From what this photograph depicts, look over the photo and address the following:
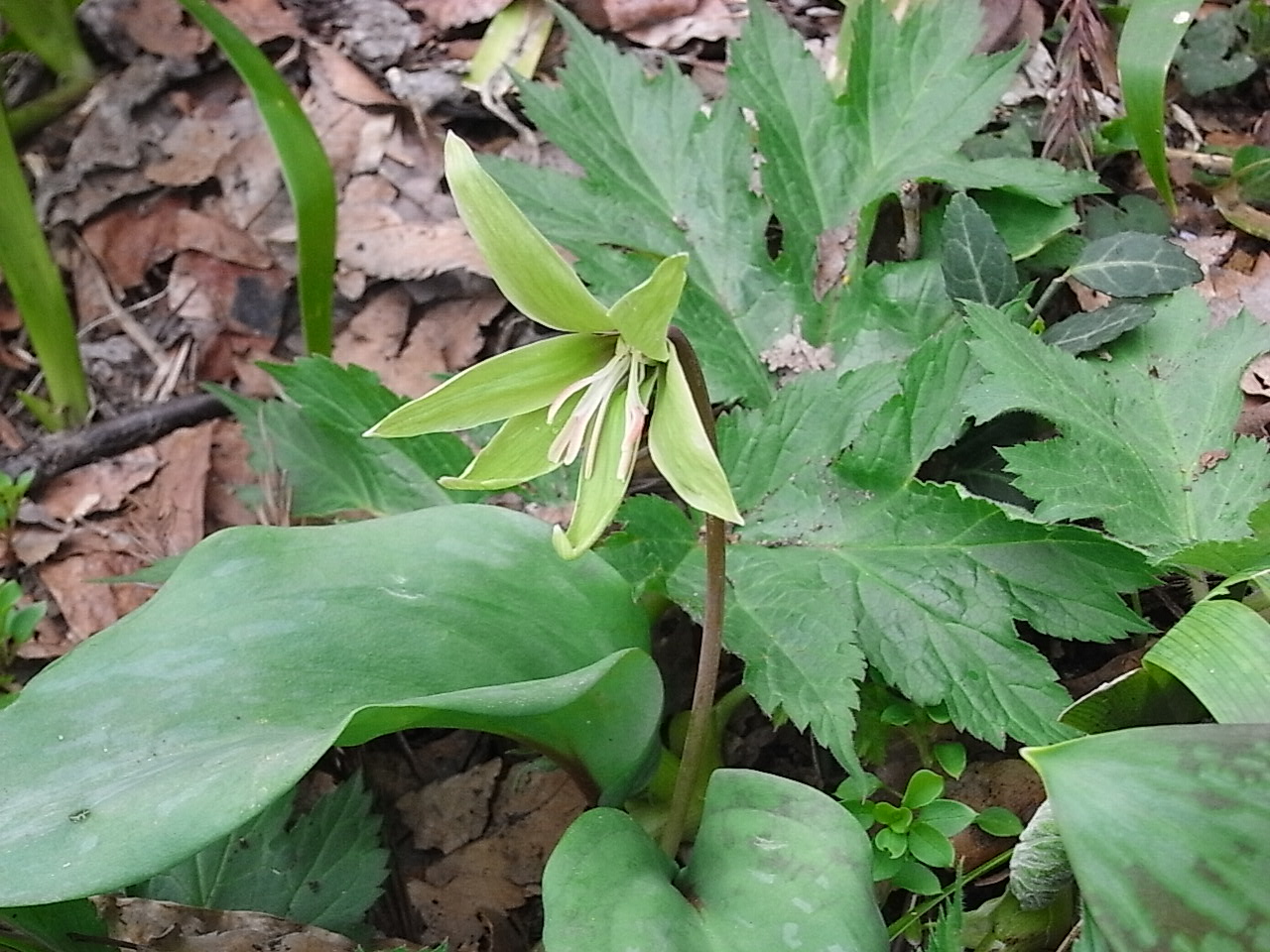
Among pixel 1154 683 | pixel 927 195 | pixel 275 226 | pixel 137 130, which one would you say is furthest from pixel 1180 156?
pixel 137 130

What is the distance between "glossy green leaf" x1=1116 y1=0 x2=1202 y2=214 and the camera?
4.61 feet

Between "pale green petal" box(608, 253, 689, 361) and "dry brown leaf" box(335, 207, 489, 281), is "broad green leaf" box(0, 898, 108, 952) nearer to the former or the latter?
"pale green petal" box(608, 253, 689, 361)

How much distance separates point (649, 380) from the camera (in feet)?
2.92

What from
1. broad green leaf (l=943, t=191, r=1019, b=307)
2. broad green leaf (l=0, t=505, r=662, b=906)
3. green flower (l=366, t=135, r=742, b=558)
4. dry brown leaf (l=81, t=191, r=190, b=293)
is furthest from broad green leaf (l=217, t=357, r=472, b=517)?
dry brown leaf (l=81, t=191, r=190, b=293)

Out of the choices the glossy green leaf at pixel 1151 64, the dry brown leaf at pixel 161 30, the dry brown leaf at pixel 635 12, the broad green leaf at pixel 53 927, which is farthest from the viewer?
the dry brown leaf at pixel 161 30

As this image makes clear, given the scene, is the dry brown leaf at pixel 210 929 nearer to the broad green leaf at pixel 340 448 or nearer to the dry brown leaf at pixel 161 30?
the broad green leaf at pixel 340 448

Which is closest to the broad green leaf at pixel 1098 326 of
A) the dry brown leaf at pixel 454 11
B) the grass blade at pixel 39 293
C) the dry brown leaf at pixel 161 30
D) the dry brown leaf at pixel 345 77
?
the dry brown leaf at pixel 454 11

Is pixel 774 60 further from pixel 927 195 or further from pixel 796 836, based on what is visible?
pixel 796 836

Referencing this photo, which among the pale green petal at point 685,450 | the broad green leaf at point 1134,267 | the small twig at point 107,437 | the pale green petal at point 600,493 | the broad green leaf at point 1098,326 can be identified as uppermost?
the pale green petal at point 685,450

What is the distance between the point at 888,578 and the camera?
47.1 inches

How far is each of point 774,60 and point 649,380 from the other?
80 centimetres

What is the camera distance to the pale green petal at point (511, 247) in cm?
77

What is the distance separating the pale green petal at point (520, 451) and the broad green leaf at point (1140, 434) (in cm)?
53

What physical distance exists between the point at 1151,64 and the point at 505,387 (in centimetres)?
112
